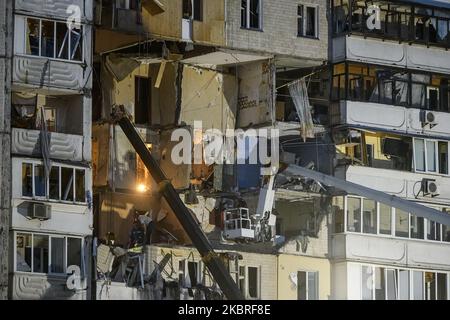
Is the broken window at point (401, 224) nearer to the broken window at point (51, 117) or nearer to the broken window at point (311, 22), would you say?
the broken window at point (311, 22)

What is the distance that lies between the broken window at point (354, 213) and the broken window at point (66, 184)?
10.6 metres

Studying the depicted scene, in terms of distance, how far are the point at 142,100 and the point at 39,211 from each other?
8459mm

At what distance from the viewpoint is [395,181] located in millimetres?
80812

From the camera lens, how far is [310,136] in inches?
3137

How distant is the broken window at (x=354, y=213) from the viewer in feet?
260

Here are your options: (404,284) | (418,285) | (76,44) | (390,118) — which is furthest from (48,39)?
(418,285)

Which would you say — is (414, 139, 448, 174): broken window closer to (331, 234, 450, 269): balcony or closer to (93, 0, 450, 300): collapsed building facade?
(93, 0, 450, 300): collapsed building facade

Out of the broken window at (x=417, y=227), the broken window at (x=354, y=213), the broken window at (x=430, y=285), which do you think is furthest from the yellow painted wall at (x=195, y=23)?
the broken window at (x=430, y=285)

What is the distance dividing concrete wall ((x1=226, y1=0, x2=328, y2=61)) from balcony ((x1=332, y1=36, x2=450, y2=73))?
24.5 inches

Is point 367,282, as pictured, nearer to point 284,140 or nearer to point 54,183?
point 284,140

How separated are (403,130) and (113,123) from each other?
10481mm

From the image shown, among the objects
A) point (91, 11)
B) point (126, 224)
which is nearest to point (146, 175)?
point (126, 224)

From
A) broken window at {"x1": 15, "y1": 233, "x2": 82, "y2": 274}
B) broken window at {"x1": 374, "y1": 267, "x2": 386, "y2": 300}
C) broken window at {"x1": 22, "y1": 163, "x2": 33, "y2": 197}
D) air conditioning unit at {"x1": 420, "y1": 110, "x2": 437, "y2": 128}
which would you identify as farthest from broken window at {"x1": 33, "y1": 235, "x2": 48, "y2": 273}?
air conditioning unit at {"x1": 420, "y1": 110, "x2": 437, "y2": 128}
